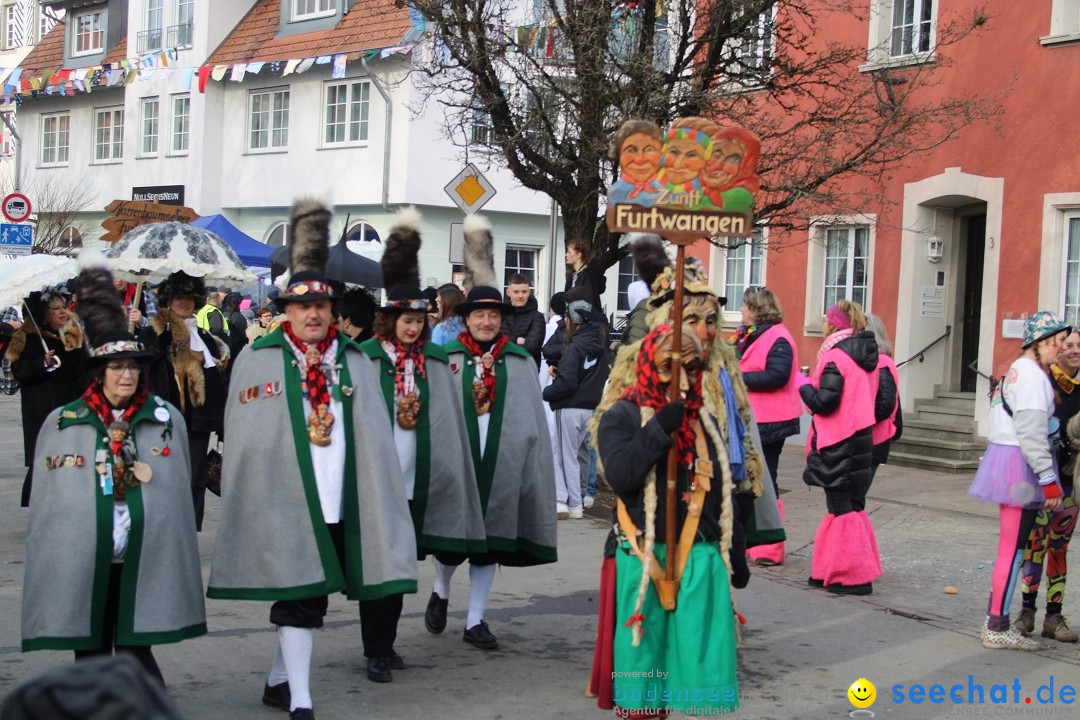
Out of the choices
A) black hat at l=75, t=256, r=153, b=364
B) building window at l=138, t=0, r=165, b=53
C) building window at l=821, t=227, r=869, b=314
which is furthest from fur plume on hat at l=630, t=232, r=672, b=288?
building window at l=138, t=0, r=165, b=53

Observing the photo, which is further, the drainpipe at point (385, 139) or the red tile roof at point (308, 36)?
the red tile roof at point (308, 36)

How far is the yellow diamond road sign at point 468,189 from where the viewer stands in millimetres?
12906

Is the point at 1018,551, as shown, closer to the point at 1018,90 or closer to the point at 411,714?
the point at 411,714

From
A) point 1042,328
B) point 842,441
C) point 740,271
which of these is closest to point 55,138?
point 740,271

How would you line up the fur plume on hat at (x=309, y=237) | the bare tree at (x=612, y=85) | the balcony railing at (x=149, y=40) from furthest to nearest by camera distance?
the balcony railing at (x=149, y=40), the bare tree at (x=612, y=85), the fur plume on hat at (x=309, y=237)

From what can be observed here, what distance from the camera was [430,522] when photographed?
6684 mm

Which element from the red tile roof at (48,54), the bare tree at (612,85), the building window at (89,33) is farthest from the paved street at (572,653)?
the red tile roof at (48,54)

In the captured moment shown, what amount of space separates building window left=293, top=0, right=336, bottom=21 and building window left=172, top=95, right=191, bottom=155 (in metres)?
3.95

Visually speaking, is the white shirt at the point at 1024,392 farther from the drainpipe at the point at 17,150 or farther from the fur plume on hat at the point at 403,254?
the drainpipe at the point at 17,150

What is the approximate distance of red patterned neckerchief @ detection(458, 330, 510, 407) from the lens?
7.09 metres

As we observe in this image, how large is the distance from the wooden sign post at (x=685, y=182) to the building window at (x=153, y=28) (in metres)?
31.0

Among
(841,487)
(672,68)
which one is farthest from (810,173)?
(841,487)

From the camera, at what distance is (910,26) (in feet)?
55.7

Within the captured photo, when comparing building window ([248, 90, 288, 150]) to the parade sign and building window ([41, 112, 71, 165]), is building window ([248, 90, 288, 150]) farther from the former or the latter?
the parade sign
